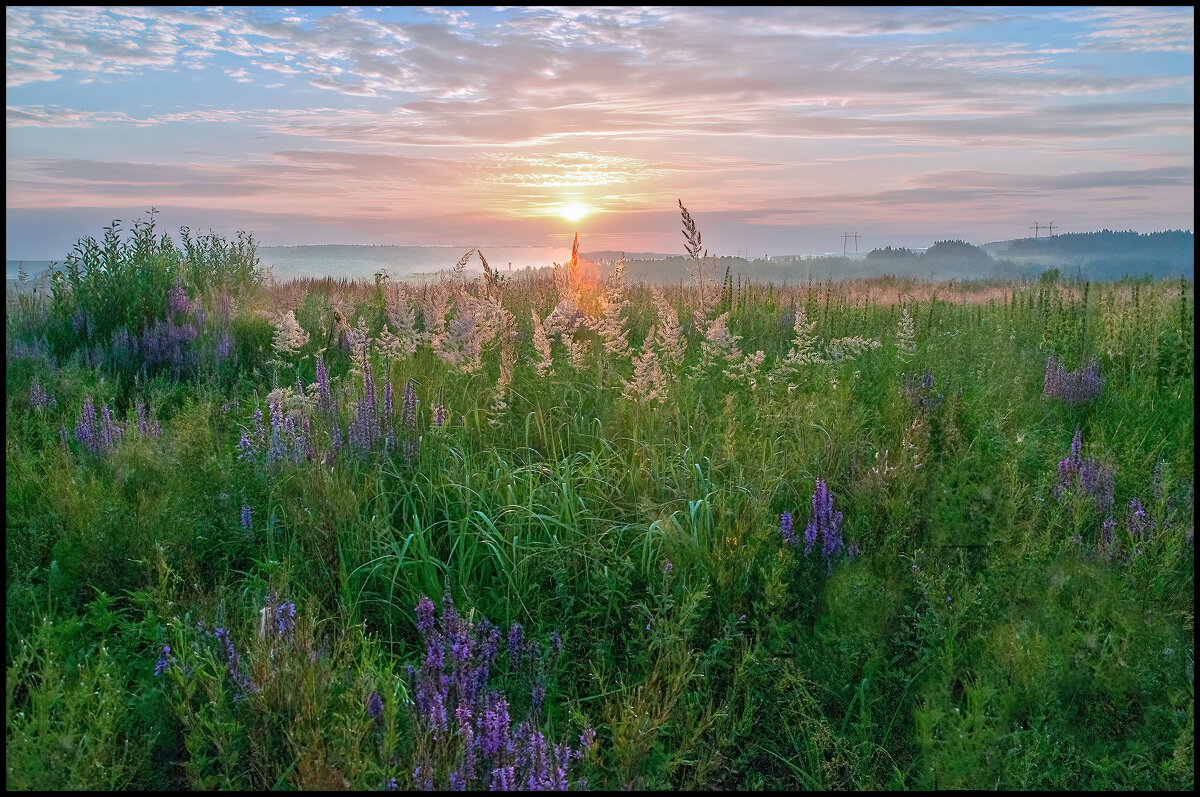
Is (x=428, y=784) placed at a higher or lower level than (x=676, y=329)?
lower

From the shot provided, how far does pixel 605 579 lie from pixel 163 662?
1.63 metres

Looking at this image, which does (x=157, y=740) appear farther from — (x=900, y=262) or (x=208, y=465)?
(x=900, y=262)

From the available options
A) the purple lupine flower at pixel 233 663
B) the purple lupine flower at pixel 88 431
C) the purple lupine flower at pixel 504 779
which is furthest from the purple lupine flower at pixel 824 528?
the purple lupine flower at pixel 88 431

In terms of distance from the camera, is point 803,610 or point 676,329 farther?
point 676,329

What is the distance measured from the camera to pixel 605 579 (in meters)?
3.47

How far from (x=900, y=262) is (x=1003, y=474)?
100 metres

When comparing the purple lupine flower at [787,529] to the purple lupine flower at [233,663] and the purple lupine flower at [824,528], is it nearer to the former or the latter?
the purple lupine flower at [824,528]

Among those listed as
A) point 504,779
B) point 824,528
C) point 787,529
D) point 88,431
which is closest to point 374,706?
point 504,779

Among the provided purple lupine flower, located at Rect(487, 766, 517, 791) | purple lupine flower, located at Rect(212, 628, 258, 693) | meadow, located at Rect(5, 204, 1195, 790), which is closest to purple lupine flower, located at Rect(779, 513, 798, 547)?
meadow, located at Rect(5, 204, 1195, 790)

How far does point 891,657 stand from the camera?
325 centimetres

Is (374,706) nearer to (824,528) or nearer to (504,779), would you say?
(504,779)

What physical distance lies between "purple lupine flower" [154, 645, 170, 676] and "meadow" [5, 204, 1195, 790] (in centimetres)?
6

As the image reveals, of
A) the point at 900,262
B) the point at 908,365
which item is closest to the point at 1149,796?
the point at 908,365

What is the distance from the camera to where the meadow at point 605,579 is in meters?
2.58
